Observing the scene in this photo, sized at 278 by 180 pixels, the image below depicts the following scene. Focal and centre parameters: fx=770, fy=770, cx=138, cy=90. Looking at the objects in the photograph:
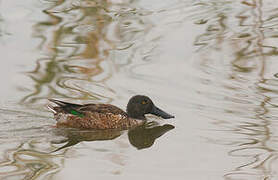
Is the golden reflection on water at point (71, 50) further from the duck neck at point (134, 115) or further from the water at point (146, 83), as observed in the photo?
the duck neck at point (134, 115)

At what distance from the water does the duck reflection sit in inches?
0.6

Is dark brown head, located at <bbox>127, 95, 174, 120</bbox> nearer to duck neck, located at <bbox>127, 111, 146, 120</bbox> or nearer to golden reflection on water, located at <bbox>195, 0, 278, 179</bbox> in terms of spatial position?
duck neck, located at <bbox>127, 111, 146, 120</bbox>

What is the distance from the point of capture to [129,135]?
995cm

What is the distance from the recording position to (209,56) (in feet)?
40.7

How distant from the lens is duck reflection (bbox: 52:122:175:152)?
958cm

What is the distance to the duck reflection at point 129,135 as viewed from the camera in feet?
31.4

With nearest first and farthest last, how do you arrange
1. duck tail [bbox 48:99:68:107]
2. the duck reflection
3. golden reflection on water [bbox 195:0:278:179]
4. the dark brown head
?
golden reflection on water [bbox 195:0:278:179] → the duck reflection → duck tail [bbox 48:99:68:107] → the dark brown head

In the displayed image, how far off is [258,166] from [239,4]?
720 centimetres

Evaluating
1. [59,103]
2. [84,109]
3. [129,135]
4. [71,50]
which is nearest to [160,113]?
[129,135]

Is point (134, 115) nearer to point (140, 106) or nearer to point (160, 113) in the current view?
point (140, 106)

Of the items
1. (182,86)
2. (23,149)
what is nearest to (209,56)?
(182,86)

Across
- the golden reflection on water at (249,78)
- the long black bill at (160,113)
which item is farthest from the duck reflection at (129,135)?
the golden reflection on water at (249,78)

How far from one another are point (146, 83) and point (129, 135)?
146 centimetres

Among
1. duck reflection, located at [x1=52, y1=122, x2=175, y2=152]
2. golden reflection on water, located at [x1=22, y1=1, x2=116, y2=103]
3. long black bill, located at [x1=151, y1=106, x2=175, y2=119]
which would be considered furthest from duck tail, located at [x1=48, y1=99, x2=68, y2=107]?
long black bill, located at [x1=151, y1=106, x2=175, y2=119]
